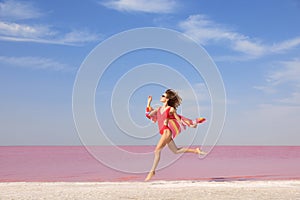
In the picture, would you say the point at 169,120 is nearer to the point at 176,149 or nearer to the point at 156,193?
the point at 176,149

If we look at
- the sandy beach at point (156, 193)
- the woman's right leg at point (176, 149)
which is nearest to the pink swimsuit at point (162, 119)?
the woman's right leg at point (176, 149)

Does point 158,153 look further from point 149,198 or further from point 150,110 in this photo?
point 149,198

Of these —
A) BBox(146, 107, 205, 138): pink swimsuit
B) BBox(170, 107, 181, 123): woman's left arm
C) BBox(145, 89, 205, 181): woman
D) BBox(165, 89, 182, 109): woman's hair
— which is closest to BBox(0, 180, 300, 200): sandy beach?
BBox(145, 89, 205, 181): woman

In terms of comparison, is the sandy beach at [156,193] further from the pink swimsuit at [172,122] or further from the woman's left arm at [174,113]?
the woman's left arm at [174,113]

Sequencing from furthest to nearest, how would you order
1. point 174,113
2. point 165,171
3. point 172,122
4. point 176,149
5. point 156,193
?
1. point 165,171
2. point 176,149
3. point 172,122
4. point 174,113
5. point 156,193

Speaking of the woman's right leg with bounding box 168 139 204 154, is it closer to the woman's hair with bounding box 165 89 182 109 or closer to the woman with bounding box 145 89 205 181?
the woman with bounding box 145 89 205 181

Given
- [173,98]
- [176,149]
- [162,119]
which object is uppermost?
[173,98]

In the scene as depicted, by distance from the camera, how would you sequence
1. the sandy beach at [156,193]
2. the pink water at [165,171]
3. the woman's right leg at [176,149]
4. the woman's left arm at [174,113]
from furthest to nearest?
the pink water at [165,171] → the woman's right leg at [176,149] → the woman's left arm at [174,113] → the sandy beach at [156,193]

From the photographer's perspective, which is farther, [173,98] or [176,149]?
[176,149]

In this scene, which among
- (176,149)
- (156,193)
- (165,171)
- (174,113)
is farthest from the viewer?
(165,171)

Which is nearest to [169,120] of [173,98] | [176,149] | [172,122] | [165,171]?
[172,122]

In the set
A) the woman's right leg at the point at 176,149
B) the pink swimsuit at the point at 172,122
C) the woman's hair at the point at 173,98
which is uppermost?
the woman's hair at the point at 173,98

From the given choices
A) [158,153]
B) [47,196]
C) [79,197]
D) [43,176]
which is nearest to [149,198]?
[79,197]

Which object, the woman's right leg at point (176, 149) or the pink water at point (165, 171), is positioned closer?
the woman's right leg at point (176, 149)
